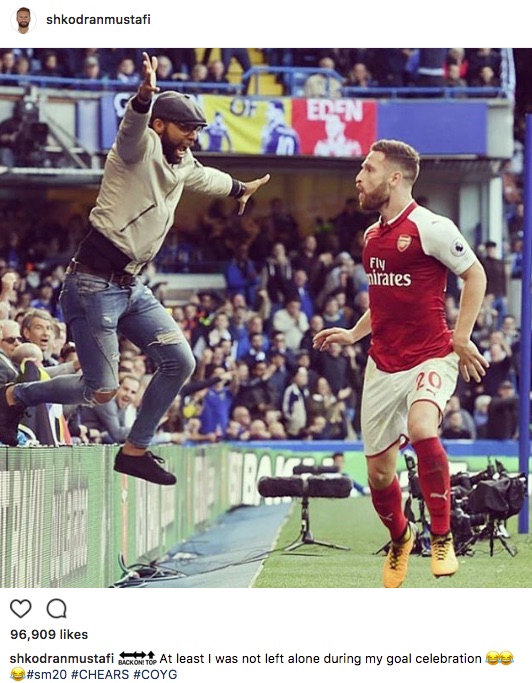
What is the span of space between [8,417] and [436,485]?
169cm

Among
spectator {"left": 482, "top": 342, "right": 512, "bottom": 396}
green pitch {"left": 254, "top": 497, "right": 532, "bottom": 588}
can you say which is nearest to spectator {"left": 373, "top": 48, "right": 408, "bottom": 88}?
spectator {"left": 482, "top": 342, "right": 512, "bottom": 396}

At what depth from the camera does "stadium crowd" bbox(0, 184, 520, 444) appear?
10.8m

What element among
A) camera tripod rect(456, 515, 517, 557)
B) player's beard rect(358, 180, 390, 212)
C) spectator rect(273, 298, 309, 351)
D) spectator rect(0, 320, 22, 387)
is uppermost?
player's beard rect(358, 180, 390, 212)

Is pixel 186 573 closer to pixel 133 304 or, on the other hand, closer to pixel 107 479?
pixel 107 479

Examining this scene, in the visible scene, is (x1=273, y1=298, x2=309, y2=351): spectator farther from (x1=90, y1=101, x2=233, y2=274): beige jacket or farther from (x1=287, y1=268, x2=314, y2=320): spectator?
(x1=90, y1=101, x2=233, y2=274): beige jacket

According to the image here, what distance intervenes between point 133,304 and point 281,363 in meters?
6.34

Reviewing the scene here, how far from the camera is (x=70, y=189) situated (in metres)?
12.6

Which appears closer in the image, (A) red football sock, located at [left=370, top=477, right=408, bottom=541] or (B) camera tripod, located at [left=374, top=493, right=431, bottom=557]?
(A) red football sock, located at [left=370, top=477, right=408, bottom=541]

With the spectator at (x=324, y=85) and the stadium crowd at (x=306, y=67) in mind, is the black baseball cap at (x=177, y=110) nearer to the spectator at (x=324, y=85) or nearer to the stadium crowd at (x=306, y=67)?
the stadium crowd at (x=306, y=67)

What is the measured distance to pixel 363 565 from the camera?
19.9ft

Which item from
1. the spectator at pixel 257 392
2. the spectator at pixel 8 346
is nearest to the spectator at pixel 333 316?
the spectator at pixel 257 392

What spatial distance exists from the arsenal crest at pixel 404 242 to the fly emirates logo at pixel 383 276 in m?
0.08

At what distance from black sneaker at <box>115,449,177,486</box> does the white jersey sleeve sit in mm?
1305

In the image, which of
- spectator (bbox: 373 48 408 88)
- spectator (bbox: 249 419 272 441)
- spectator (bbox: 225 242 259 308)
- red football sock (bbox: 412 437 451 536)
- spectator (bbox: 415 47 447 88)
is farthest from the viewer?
spectator (bbox: 373 48 408 88)
